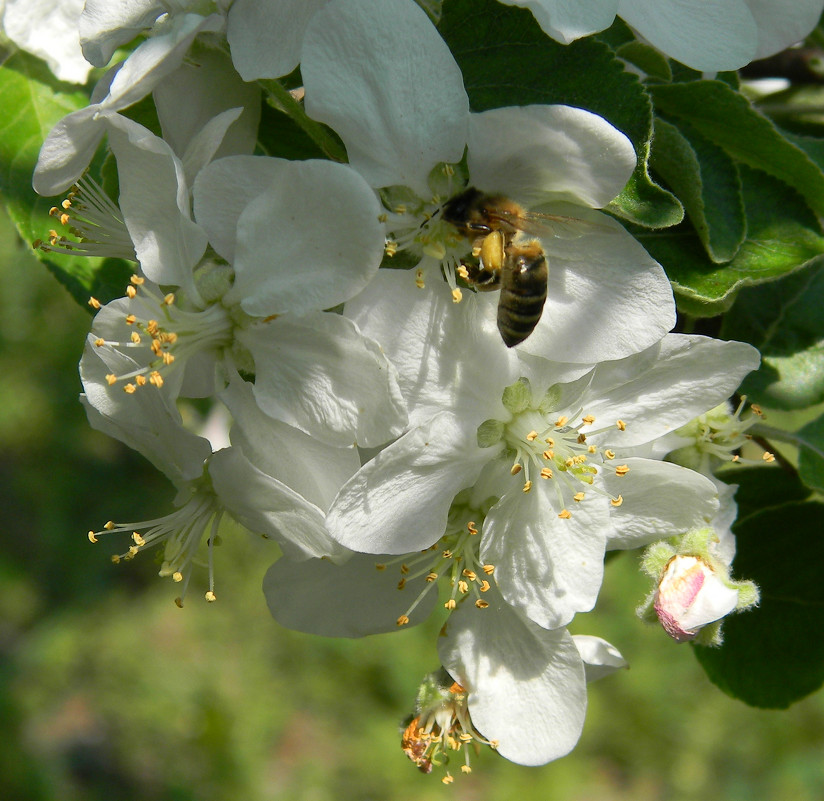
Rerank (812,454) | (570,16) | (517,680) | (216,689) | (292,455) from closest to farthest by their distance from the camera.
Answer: (570,16) < (292,455) < (517,680) < (812,454) < (216,689)

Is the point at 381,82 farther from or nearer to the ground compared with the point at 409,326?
farther from the ground

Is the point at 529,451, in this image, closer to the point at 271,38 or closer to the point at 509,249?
the point at 509,249

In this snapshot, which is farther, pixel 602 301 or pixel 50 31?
pixel 50 31

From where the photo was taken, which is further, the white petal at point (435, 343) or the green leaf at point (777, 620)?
the green leaf at point (777, 620)

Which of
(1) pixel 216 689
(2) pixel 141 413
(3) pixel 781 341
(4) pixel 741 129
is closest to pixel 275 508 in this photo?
(2) pixel 141 413

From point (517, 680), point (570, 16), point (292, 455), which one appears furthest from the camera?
point (517, 680)

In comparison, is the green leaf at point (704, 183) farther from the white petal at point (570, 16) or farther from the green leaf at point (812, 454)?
the green leaf at point (812, 454)

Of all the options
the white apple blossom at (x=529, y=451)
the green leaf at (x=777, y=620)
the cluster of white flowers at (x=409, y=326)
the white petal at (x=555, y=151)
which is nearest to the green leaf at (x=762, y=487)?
the green leaf at (x=777, y=620)
